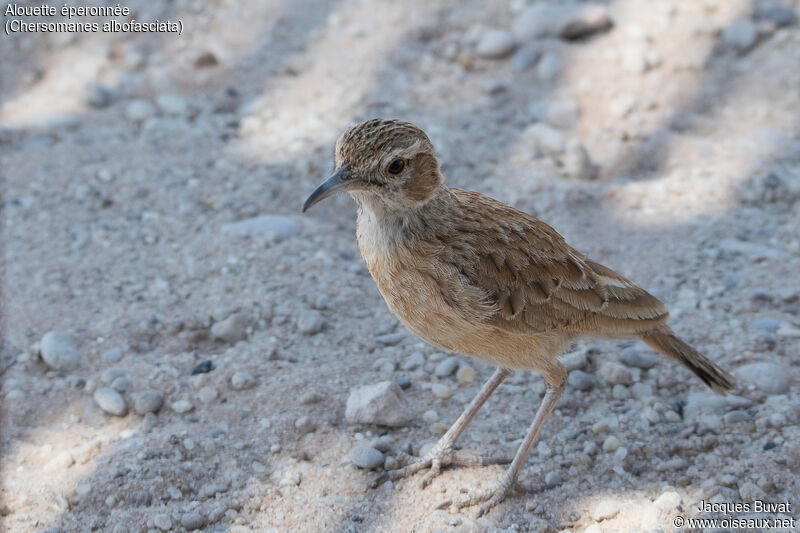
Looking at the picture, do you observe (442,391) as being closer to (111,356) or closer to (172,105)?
(111,356)

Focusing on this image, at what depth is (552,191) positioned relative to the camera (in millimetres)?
6801

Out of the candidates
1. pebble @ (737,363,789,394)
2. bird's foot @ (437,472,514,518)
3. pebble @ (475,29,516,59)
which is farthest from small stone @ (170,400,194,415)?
pebble @ (475,29,516,59)

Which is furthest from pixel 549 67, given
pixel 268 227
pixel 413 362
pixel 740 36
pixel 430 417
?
pixel 430 417

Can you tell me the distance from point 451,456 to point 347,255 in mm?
2169

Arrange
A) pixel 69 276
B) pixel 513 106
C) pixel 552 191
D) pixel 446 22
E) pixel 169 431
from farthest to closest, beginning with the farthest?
pixel 446 22 < pixel 513 106 < pixel 552 191 < pixel 69 276 < pixel 169 431

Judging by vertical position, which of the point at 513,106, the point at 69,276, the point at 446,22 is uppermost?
the point at 446,22

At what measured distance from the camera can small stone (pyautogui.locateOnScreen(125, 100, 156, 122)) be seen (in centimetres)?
784

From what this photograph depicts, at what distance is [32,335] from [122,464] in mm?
1434

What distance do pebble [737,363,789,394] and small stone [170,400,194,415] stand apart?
10.6 ft

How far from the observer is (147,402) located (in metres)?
4.84

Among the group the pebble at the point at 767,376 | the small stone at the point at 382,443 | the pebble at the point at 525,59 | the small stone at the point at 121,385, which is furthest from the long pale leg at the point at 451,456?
the pebble at the point at 525,59

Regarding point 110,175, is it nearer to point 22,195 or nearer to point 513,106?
point 22,195

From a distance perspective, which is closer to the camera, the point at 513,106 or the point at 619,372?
the point at 619,372

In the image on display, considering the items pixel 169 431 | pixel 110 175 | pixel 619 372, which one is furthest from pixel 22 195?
pixel 619 372
